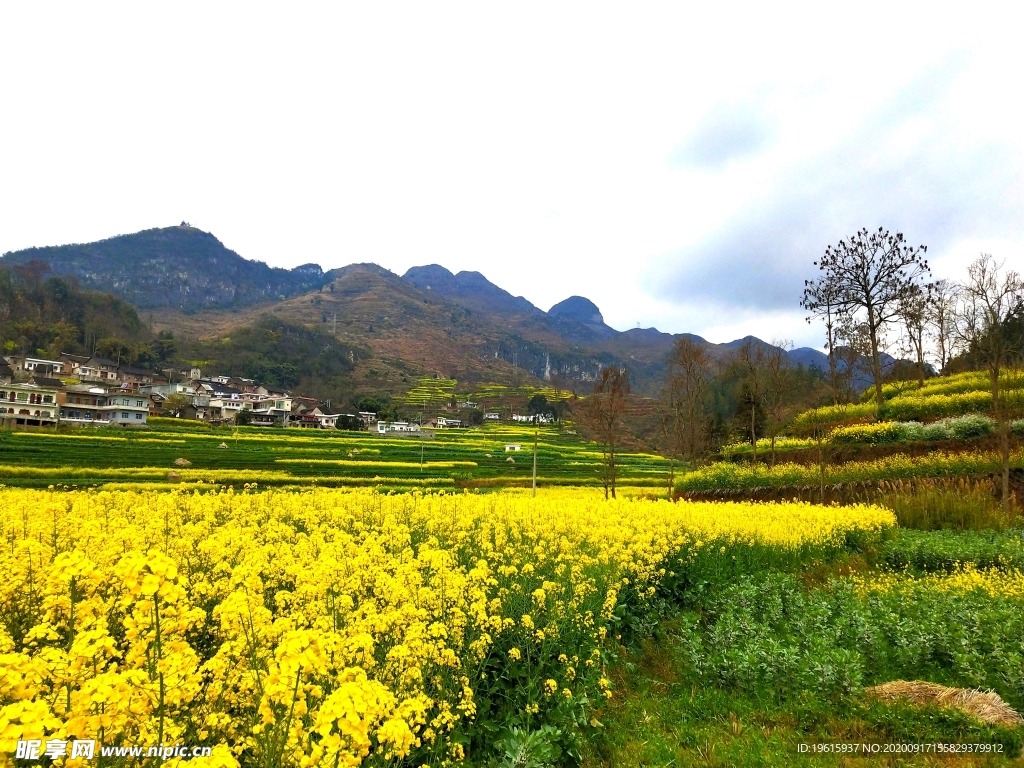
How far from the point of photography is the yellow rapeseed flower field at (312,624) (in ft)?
7.66

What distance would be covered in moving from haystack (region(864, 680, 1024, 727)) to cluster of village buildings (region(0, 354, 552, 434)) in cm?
6173

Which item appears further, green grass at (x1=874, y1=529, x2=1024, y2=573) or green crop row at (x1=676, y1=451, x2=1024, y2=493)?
green crop row at (x1=676, y1=451, x2=1024, y2=493)

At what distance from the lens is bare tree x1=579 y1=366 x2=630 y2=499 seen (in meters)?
21.9

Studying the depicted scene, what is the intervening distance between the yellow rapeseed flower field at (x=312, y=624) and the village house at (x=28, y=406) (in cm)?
5446

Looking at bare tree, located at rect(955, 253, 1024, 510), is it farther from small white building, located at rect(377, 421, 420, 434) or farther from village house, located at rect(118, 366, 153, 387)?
village house, located at rect(118, 366, 153, 387)

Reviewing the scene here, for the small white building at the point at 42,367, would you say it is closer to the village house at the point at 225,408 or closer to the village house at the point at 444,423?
the village house at the point at 225,408

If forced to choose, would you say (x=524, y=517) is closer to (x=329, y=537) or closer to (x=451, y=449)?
(x=329, y=537)

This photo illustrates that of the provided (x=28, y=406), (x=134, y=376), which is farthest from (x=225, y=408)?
(x=28, y=406)

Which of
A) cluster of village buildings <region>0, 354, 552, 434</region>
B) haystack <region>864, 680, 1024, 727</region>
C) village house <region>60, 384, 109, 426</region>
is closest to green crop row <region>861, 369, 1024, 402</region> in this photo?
haystack <region>864, 680, 1024, 727</region>

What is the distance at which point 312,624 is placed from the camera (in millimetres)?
3838

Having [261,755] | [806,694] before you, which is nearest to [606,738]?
[806,694]

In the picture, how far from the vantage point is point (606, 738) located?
472 centimetres

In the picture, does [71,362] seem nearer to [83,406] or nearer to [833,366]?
[83,406]

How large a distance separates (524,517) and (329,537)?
4272 mm
